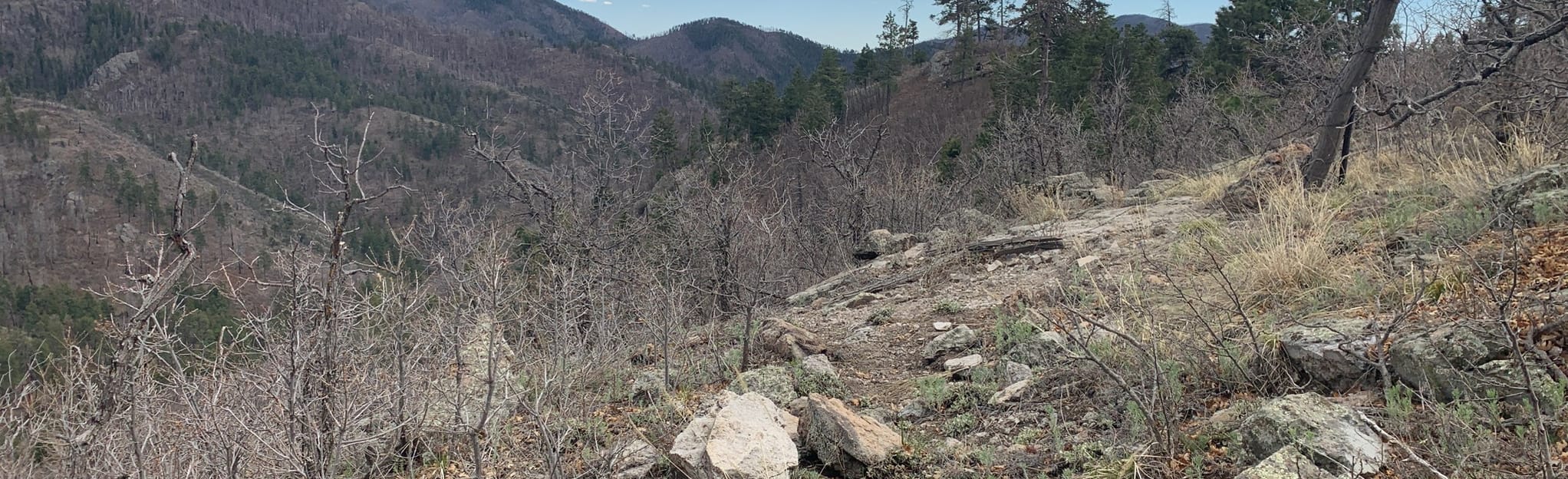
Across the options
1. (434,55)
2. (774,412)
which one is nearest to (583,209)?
(774,412)

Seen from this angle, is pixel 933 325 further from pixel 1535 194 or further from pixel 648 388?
pixel 1535 194

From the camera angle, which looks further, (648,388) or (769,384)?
(648,388)

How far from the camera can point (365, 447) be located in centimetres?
387

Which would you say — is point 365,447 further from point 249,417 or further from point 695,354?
point 695,354

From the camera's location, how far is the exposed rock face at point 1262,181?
566 cm

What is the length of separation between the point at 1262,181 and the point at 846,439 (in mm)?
4299

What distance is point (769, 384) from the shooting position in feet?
13.7

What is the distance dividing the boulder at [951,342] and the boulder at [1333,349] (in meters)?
1.67

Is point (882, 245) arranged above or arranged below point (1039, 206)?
below

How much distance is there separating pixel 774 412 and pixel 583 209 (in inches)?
293

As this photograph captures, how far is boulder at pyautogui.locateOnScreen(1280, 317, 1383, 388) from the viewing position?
8.65 ft

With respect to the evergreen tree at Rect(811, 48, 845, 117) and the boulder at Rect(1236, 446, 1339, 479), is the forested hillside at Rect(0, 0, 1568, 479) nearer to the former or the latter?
the boulder at Rect(1236, 446, 1339, 479)

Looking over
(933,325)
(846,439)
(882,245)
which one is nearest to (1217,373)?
(846,439)

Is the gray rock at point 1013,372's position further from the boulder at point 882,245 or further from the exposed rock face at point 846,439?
the boulder at point 882,245
